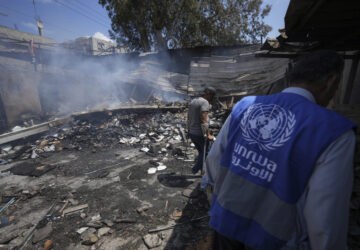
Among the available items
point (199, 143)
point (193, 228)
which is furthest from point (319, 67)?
point (199, 143)

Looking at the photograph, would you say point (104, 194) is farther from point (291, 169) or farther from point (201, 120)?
point (291, 169)

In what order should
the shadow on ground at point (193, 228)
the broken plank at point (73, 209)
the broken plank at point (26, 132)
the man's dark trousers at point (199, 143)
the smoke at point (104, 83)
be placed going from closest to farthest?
the shadow on ground at point (193, 228) < the broken plank at point (73, 209) < the man's dark trousers at point (199, 143) < the broken plank at point (26, 132) < the smoke at point (104, 83)

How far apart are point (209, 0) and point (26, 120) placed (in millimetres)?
17448

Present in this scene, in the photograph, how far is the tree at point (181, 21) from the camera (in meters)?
15.2

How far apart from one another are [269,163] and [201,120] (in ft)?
10.7

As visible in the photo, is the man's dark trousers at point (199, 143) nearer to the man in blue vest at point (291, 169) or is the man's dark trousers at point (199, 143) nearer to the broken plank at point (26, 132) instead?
the man in blue vest at point (291, 169)

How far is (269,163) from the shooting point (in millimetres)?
1023

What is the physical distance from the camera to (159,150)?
687cm

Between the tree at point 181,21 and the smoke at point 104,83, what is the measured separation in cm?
425

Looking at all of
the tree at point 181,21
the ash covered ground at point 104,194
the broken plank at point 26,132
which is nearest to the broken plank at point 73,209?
the ash covered ground at point 104,194

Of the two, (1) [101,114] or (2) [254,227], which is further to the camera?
(1) [101,114]

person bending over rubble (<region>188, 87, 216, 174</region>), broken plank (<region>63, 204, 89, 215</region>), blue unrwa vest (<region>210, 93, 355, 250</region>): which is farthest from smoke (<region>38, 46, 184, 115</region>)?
blue unrwa vest (<region>210, 93, 355, 250</region>)

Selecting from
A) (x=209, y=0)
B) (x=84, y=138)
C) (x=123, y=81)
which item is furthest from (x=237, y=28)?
(x=84, y=138)

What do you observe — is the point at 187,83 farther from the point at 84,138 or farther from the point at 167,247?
the point at 167,247
